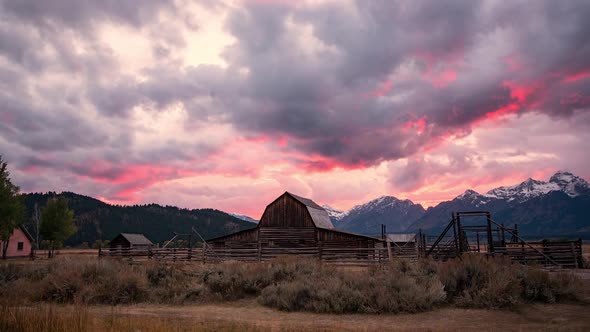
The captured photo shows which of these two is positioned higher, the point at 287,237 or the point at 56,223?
the point at 56,223

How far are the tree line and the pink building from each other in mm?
5371

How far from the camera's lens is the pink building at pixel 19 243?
52219 mm

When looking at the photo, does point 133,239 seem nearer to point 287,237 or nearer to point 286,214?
point 286,214

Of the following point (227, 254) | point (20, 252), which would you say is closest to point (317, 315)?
point (227, 254)

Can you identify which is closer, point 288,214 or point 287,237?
point 287,237

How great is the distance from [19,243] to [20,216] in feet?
51.8

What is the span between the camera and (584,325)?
988 centimetres

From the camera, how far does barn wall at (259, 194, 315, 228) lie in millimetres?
38188

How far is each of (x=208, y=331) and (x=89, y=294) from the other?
Result: 791 cm

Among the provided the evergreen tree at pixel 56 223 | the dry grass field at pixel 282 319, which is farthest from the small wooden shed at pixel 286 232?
the evergreen tree at pixel 56 223

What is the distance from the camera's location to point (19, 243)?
53719mm

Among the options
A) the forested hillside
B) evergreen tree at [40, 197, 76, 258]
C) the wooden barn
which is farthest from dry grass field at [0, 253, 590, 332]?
the forested hillside

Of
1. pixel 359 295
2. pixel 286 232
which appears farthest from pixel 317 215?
pixel 359 295

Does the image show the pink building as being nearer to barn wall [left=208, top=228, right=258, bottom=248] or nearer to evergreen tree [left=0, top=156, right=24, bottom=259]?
evergreen tree [left=0, top=156, right=24, bottom=259]
